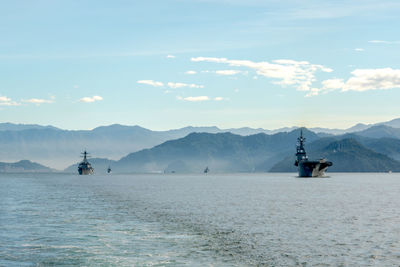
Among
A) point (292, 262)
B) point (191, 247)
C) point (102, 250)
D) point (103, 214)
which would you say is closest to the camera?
point (292, 262)

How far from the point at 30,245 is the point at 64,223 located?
19.6 m

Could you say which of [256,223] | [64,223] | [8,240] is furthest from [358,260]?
[64,223]

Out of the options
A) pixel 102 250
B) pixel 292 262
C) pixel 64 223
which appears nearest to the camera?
pixel 292 262

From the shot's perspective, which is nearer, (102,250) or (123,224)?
(102,250)

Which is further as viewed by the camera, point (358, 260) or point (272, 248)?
point (272, 248)

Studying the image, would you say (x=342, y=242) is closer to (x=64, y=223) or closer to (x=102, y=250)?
(x=102, y=250)

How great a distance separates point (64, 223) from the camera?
2606 inches

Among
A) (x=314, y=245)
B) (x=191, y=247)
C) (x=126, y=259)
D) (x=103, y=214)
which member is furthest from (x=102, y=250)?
(x=103, y=214)

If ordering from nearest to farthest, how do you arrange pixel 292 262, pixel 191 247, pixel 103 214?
1. pixel 292 262
2. pixel 191 247
3. pixel 103 214

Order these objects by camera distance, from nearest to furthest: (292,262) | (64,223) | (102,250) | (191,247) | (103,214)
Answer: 1. (292,262)
2. (102,250)
3. (191,247)
4. (64,223)
5. (103,214)

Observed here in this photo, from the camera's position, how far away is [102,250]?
44.4 meters

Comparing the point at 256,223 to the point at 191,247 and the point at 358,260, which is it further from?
the point at 358,260

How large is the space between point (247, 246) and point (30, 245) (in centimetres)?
2057

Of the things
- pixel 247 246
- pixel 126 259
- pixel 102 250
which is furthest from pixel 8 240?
pixel 247 246
